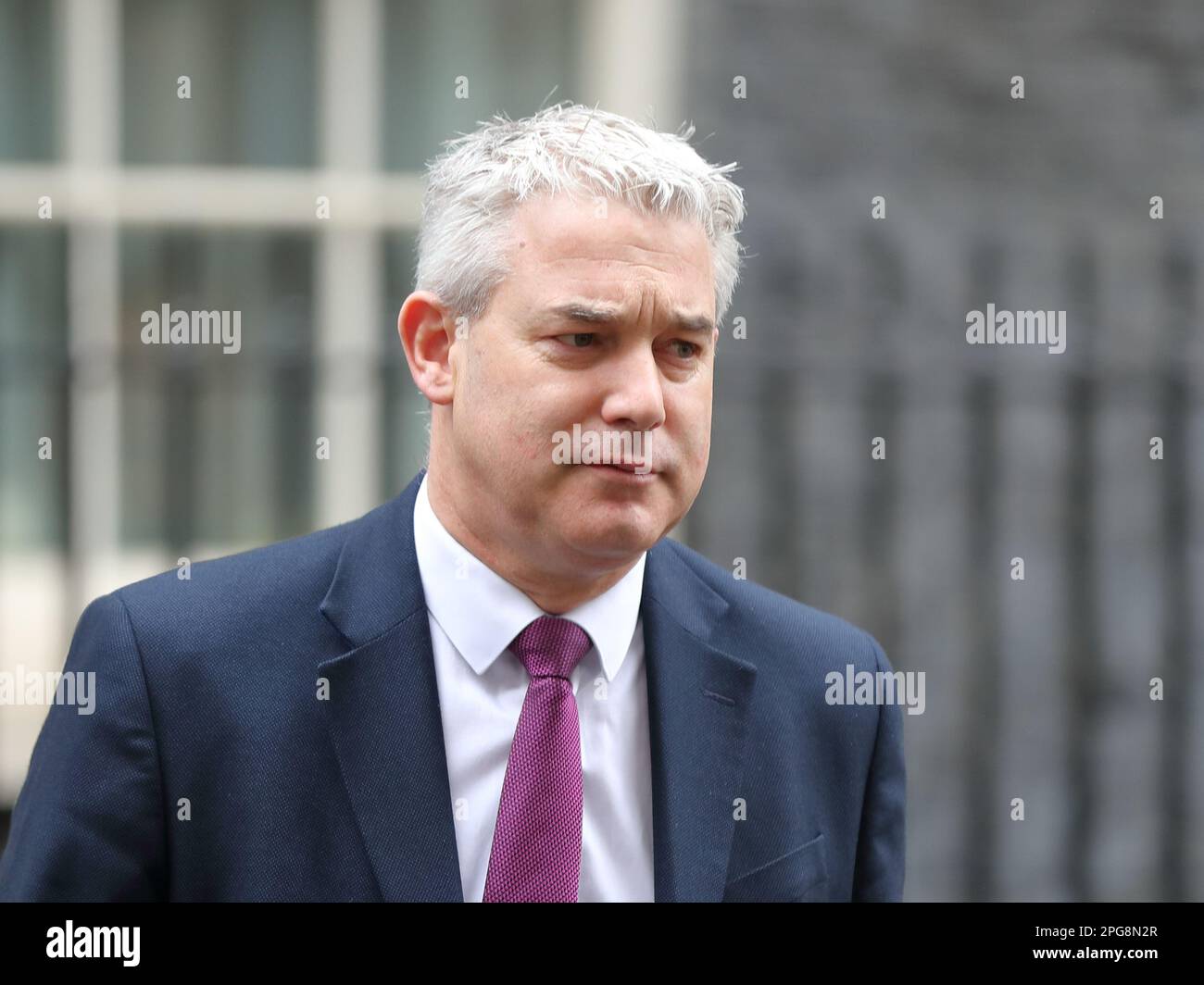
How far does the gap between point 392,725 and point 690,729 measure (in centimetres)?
56

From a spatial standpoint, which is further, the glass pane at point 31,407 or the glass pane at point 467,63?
the glass pane at point 467,63

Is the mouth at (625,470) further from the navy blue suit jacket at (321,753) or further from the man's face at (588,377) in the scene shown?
the navy blue suit jacket at (321,753)

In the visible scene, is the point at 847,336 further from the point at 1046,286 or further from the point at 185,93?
the point at 185,93

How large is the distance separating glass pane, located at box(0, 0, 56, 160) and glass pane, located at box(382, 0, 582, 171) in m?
1.37

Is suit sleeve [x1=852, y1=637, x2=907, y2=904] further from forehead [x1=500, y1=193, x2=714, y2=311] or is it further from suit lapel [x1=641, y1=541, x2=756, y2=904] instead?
forehead [x1=500, y1=193, x2=714, y2=311]

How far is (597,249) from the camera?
105 inches

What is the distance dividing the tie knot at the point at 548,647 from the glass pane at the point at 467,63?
13.6ft

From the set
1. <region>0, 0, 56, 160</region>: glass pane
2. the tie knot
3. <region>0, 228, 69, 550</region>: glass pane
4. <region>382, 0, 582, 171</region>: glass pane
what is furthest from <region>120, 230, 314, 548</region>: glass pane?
the tie knot

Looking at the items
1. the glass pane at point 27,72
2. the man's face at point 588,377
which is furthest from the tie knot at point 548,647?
the glass pane at point 27,72

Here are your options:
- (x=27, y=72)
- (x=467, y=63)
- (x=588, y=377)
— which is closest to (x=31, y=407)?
(x=27, y=72)

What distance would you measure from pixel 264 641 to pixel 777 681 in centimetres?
101

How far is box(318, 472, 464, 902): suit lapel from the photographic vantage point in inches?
104

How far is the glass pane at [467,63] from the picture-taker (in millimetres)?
6613

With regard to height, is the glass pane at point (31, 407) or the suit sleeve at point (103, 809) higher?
the glass pane at point (31, 407)
